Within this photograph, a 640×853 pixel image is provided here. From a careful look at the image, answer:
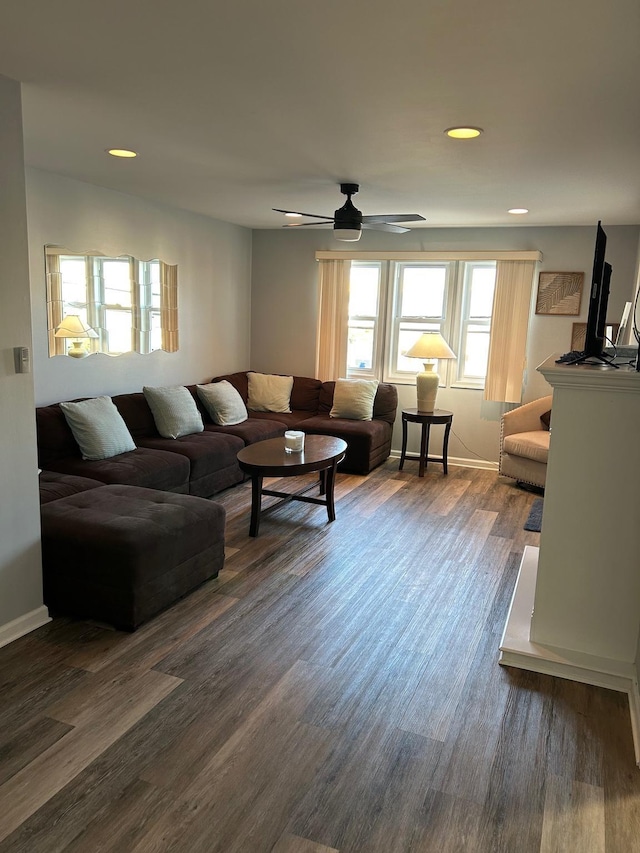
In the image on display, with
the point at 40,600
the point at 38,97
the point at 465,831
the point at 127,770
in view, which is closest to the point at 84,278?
the point at 38,97

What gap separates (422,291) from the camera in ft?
21.5

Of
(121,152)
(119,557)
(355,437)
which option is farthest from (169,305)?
(119,557)

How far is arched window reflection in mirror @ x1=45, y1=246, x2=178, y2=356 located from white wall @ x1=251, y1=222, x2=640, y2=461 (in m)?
1.52

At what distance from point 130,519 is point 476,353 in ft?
14.4

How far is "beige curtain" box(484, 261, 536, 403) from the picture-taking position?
5.99m

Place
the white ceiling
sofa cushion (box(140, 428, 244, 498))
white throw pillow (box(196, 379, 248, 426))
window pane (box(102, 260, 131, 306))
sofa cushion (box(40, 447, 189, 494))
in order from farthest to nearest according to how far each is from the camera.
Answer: white throw pillow (box(196, 379, 248, 426)) < window pane (box(102, 260, 131, 306)) < sofa cushion (box(140, 428, 244, 498)) < sofa cushion (box(40, 447, 189, 494)) < the white ceiling

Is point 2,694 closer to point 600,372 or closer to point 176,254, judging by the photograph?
point 600,372

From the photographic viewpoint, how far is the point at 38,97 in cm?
269

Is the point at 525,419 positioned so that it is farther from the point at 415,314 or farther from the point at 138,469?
the point at 138,469

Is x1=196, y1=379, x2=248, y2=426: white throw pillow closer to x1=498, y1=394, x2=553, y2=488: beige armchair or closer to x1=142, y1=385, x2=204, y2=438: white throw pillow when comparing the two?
x1=142, y1=385, x2=204, y2=438: white throw pillow

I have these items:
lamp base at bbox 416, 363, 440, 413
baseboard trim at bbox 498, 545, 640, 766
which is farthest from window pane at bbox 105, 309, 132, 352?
baseboard trim at bbox 498, 545, 640, 766

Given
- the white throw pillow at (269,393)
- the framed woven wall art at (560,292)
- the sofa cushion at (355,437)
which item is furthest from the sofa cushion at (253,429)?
the framed woven wall art at (560,292)

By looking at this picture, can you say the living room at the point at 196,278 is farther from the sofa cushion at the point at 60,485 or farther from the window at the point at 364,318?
the sofa cushion at the point at 60,485

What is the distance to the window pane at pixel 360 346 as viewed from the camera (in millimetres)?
6863
